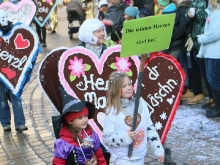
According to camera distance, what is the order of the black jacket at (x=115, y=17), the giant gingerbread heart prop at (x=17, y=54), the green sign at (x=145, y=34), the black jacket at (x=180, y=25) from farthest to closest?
1. the black jacket at (x=115, y=17)
2. the black jacket at (x=180, y=25)
3. the giant gingerbread heart prop at (x=17, y=54)
4. the green sign at (x=145, y=34)

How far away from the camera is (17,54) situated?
6.32 meters

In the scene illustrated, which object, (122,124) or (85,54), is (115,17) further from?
(122,124)

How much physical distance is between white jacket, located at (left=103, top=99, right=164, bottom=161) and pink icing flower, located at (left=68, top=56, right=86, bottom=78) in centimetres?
114

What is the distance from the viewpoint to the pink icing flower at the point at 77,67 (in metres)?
4.95

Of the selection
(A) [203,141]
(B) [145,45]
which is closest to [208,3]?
(A) [203,141]

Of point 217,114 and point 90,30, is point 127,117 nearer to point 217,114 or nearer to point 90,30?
point 90,30

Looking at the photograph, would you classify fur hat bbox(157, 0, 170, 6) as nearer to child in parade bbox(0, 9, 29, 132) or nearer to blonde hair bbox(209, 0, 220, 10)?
blonde hair bbox(209, 0, 220, 10)

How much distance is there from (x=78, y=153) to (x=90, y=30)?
1844 millimetres

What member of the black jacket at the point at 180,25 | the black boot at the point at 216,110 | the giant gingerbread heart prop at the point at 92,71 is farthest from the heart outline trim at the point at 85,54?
the black jacket at the point at 180,25

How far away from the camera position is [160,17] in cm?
381

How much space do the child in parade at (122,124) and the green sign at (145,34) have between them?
1.09 feet

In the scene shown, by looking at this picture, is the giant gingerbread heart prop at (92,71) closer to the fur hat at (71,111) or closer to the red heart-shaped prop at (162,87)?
the red heart-shaped prop at (162,87)

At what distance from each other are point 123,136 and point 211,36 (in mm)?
2944

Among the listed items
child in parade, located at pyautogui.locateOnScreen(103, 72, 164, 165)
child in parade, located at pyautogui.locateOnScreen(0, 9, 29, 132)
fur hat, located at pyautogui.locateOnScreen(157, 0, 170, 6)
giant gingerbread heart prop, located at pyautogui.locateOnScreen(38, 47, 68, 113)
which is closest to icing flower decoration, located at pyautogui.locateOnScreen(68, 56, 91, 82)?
giant gingerbread heart prop, located at pyautogui.locateOnScreen(38, 47, 68, 113)
